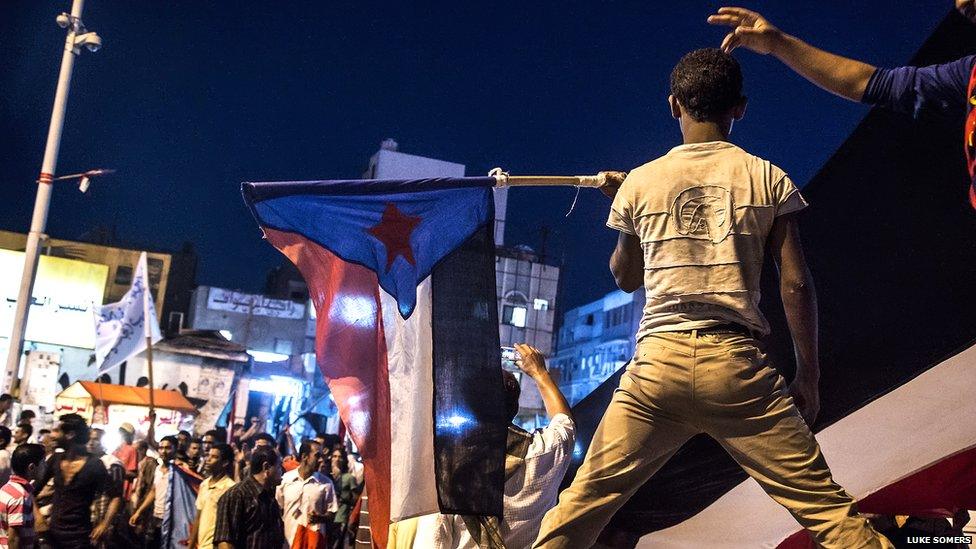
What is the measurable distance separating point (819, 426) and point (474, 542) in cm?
224

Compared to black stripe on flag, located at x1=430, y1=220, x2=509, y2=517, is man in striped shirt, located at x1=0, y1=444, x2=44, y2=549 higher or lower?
lower

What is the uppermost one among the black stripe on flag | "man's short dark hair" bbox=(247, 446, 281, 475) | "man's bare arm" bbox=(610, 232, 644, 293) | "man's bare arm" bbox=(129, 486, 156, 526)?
"man's bare arm" bbox=(610, 232, 644, 293)

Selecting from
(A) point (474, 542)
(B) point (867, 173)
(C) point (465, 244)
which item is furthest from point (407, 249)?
(B) point (867, 173)

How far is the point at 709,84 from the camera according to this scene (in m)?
3.17

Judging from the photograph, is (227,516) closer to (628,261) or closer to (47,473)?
(47,473)

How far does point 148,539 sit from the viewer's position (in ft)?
43.4

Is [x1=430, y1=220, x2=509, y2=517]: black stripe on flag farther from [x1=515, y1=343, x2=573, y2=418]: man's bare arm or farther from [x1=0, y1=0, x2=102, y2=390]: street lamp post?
[x1=0, y1=0, x2=102, y2=390]: street lamp post

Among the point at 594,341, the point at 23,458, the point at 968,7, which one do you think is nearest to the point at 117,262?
the point at 594,341

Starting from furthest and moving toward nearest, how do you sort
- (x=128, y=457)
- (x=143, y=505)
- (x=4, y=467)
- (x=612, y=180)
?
1. (x=128, y=457)
2. (x=143, y=505)
3. (x=4, y=467)
4. (x=612, y=180)

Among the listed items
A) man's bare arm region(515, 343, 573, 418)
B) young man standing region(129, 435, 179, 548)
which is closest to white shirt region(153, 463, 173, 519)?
young man standing region(129, 435, 179, 548)

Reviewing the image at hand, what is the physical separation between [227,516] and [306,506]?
7.81 ft

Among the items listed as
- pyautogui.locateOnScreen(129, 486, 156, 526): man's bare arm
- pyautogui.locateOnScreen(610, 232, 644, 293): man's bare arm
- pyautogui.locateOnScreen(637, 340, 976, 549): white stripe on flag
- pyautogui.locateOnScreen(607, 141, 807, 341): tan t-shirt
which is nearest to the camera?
pyautogui.locateOnScreen(607, 141, 807, 341): tan t-shirt

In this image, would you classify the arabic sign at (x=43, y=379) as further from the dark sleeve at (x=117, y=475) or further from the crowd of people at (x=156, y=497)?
the dark sleeve at (x=117, y=475)

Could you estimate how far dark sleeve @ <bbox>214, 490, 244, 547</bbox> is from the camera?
356 inches
